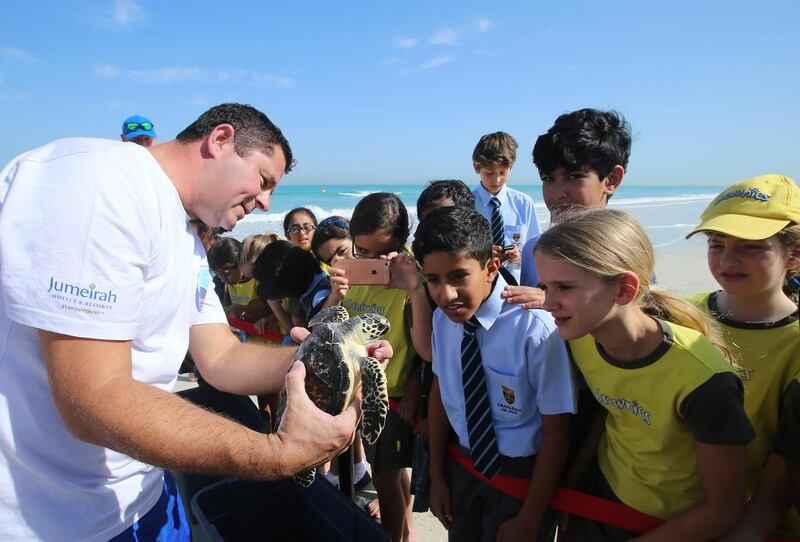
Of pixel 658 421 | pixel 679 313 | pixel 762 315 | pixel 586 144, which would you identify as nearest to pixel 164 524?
pixel 658 421

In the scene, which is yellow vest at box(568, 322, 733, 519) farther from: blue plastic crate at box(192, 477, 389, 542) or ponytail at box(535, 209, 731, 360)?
blue plastic crate at box(192, 477, 389, 542)

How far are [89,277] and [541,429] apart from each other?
175 cm

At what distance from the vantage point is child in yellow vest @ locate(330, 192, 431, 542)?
240cm

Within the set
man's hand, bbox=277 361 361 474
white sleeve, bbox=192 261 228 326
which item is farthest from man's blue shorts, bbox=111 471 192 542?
man's hand, bbox=277 361 361 474

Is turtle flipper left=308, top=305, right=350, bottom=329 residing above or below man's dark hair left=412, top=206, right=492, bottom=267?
below

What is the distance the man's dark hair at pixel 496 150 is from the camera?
418 centimetres

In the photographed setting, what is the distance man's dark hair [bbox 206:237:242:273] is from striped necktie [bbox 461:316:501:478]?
2885 millimetres

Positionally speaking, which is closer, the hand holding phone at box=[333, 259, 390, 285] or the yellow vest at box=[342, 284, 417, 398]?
the hand holding phone at box=[333, 259, 390, 285]

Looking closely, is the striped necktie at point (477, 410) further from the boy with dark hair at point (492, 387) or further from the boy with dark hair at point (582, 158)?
the boy with dark hair at point (582, 158)

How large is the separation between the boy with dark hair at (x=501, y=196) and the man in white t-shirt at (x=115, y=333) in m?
Result: 2.81

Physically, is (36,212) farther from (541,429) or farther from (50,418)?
(541,429)

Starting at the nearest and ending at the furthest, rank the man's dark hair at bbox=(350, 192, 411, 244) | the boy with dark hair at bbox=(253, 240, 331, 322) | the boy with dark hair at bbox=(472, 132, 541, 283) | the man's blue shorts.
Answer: the man's blue shorts
the man's dark hair at bbox=(350, 192, 411, 244)
the boy with dark hair at bbox=(253, 240, 331, 322)
the boy with dark hair at bbox=(472, 132, 541, 283)

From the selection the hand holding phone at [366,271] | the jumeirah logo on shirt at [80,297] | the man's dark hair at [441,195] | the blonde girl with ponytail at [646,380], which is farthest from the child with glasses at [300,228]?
the jumeirah logo on shirt at [80,297]

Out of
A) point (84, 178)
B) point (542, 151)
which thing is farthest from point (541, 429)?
point (84, 178)
